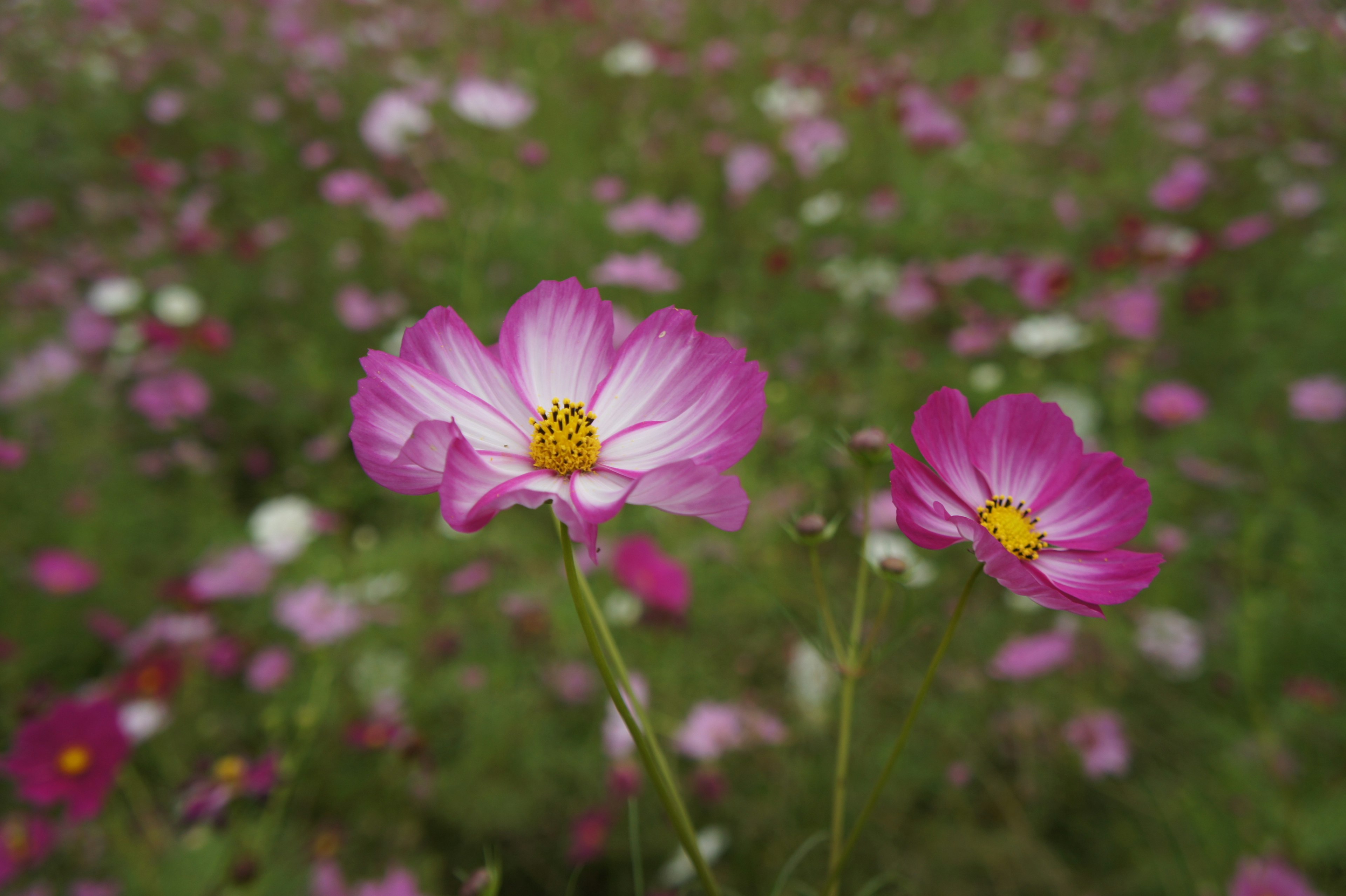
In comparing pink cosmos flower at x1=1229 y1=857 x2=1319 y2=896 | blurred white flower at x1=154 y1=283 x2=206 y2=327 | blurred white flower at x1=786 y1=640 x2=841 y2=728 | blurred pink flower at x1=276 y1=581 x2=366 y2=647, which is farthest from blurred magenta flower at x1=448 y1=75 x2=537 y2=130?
pink cosmos flower at x1=1229 y1=857 x2=1319 y2=896

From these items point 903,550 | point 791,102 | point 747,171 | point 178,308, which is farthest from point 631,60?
point 903,550

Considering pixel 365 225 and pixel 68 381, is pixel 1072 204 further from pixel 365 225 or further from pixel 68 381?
pixel 68 381

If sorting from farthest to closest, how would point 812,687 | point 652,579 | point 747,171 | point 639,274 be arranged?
point 747,171 < point 639,274 < point 812,687 < point 652,579

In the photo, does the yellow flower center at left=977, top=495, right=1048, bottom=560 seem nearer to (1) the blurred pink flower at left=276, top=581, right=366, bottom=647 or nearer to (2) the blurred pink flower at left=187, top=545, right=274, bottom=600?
(1) the blurred pink flower at left=276, top=581, right=366, bottom=647

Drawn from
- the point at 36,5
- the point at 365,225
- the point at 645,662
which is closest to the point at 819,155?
the point at 365,225

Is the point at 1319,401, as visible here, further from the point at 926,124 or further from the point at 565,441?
the point at 565,441
